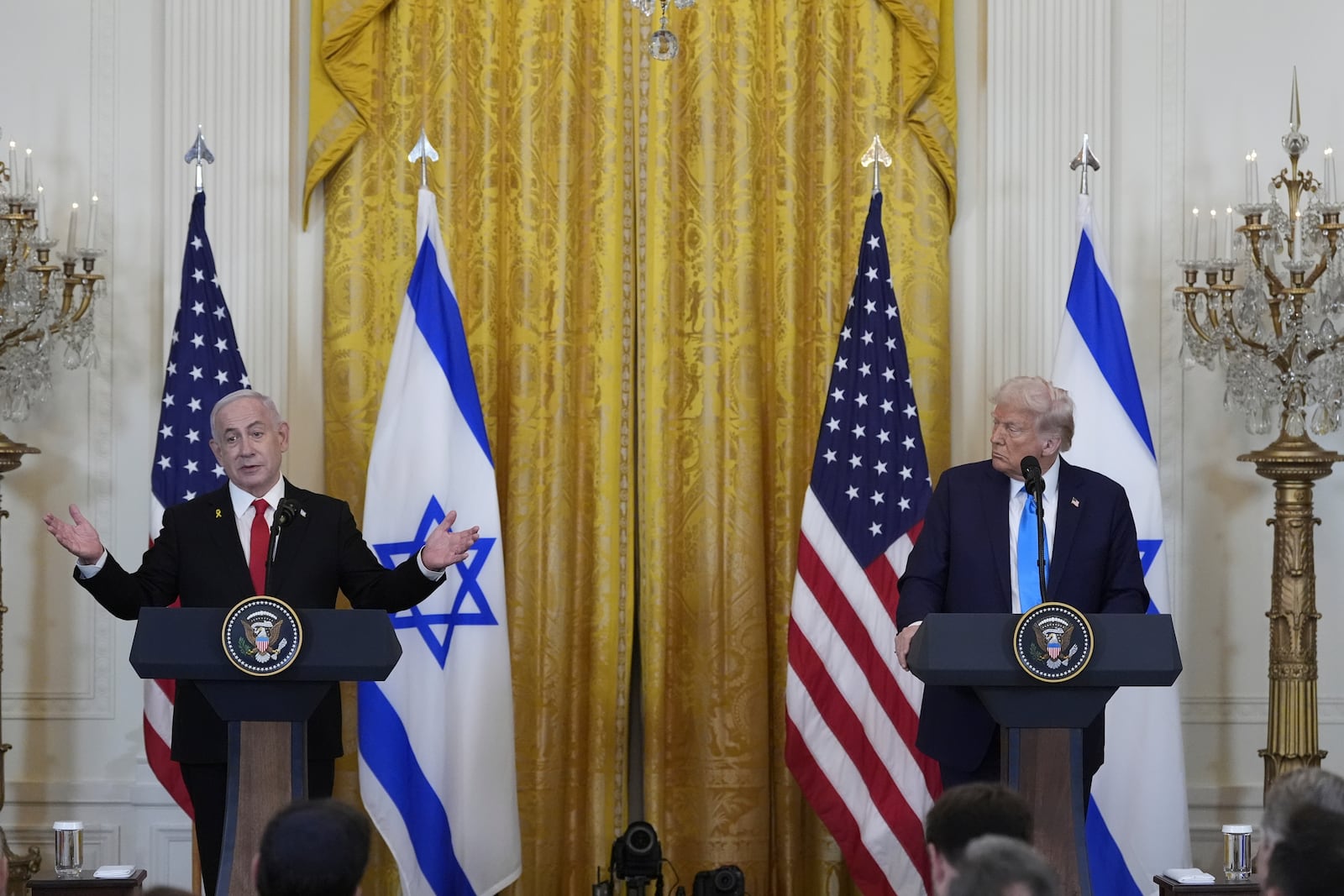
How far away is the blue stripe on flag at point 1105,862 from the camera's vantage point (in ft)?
16.6

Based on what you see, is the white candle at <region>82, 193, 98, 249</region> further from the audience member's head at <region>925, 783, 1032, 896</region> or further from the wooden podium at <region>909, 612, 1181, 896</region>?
the audience member's head at <region>925, 783, 1032, 896</region>

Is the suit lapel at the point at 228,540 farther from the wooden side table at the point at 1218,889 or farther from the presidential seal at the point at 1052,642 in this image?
the wooden side table at the point at 1218,889

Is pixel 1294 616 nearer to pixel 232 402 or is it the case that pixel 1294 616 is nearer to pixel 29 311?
pixel 232 402

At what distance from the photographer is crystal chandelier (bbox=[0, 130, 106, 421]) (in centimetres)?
507

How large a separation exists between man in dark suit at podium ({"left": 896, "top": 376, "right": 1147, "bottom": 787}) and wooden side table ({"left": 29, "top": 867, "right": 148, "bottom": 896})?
210 centimetres

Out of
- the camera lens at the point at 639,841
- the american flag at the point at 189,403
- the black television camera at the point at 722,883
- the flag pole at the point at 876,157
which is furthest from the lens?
the flag pole at the point at 876,157

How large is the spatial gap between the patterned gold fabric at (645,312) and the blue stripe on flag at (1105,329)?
654 mm

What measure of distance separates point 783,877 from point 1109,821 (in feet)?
4.24

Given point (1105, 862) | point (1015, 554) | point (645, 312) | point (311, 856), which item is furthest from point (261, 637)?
point (1105, 862)

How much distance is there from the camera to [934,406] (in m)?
5.89

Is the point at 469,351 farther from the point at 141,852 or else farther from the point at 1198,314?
the point at 1198,314

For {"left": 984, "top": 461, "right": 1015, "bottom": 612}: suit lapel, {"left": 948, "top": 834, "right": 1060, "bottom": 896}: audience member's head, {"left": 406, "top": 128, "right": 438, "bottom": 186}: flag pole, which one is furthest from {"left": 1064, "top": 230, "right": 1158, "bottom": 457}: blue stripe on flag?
{"left": 948, "top": 834, "right": 1060, "bottom": 896}: audience member's head

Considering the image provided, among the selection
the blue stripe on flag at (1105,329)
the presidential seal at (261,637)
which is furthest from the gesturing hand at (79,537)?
the blue stripe on flag at (1105,329)

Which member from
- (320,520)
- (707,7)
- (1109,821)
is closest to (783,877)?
(1109,821)
